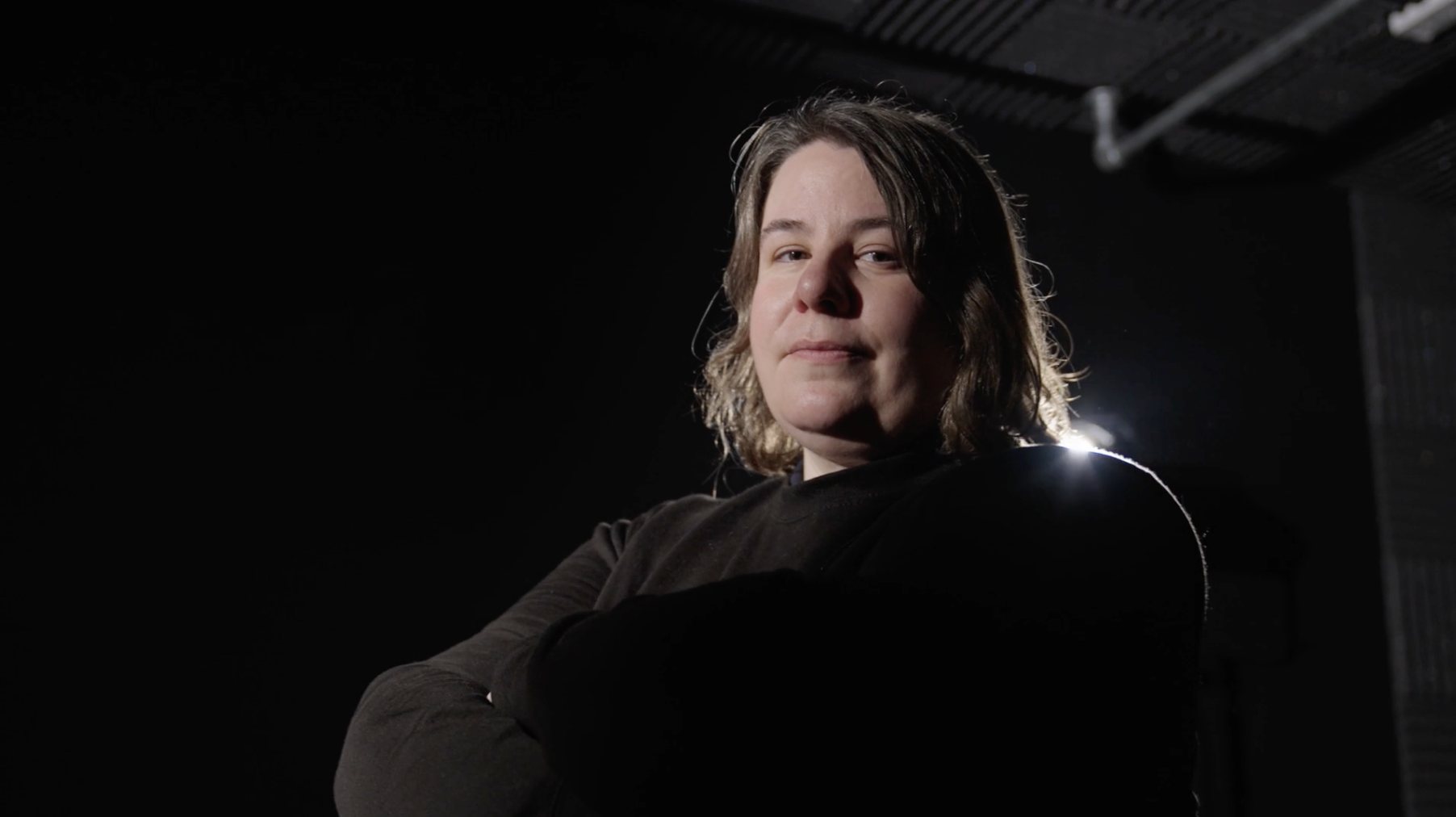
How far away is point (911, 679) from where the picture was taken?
2.82ft

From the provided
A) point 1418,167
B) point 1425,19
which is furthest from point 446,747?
point 1418,167

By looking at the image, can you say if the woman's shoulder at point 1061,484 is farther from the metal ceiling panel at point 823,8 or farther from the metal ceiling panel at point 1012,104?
the metal ceiling panel at point 1012,104

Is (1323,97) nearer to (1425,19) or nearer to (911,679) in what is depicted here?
(1425,19)

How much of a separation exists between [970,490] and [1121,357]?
2.41 metres

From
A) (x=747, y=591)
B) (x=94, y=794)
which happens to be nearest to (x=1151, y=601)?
(x=747, y=591)

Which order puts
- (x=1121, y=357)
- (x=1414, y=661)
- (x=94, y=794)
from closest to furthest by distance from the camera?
(x=94, y=794) → (x=1121, y=357) → (x=1414, y=661)

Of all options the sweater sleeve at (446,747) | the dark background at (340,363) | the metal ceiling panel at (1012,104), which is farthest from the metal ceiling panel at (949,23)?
the sweater sleeve at (446,747)

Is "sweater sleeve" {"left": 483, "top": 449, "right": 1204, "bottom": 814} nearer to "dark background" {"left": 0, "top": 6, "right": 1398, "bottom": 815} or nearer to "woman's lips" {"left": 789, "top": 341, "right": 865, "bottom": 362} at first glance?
"woman's lips" {"left": 789, "top": 341, "right": 865, "bottom": 362}

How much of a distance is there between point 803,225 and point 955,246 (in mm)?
189

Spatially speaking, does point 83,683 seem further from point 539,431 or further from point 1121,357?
point 1121,357

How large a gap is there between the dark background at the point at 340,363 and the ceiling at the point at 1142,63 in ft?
0.50

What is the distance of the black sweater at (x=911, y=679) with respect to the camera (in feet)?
2.73

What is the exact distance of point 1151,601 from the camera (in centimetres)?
92

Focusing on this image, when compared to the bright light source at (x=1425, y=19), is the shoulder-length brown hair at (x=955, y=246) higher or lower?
lower
